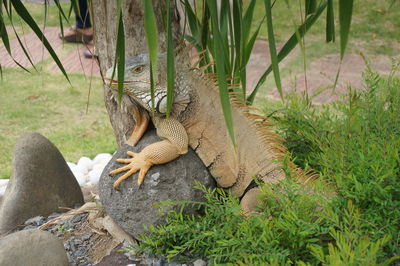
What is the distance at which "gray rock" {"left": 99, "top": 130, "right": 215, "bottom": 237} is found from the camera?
243 centimetres

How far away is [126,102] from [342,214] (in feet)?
3.79

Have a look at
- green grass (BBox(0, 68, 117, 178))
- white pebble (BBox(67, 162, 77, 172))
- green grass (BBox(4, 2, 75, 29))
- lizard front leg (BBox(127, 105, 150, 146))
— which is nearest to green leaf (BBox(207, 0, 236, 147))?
lizard front leg (BBox(127, 105, 150, 146))

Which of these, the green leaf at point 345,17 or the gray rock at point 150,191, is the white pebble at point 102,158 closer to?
the gray rock at point 150,191

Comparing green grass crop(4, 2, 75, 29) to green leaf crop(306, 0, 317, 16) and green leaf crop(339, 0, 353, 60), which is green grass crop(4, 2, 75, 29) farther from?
green leaf crop(339, 0, 353, 60)

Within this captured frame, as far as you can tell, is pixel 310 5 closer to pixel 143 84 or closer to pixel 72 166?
pixel 143 84

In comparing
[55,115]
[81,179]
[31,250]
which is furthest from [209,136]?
[55,115]

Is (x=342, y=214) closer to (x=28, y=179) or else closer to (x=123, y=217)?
(x=123, y=217)

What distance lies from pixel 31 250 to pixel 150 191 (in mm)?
583

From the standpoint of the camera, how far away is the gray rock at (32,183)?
121 inches

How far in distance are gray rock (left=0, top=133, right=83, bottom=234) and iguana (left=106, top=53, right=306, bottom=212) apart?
846mm

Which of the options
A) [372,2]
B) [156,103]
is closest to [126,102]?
[156,103]

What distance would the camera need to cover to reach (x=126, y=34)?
2.66m

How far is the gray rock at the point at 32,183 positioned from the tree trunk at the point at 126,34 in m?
0.51

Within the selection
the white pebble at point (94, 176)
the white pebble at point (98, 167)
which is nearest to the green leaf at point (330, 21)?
the white pebble at point (94, 176)
